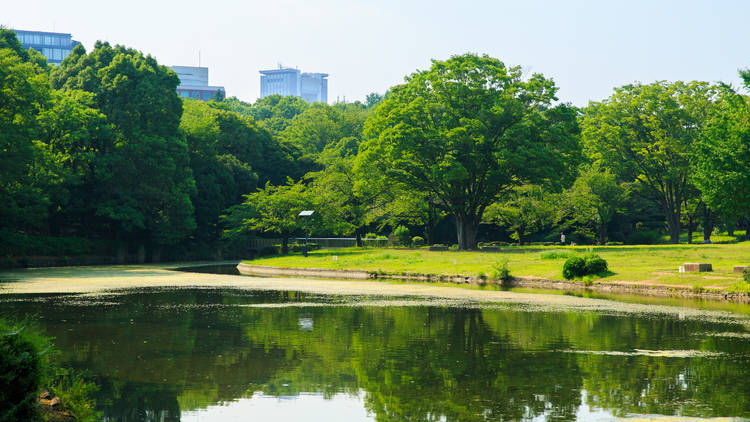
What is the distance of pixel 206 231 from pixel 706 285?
50610 millimetres

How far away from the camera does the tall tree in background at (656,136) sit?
6812 cm

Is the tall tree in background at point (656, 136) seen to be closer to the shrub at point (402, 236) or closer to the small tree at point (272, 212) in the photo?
the shrub at point (402, 236)

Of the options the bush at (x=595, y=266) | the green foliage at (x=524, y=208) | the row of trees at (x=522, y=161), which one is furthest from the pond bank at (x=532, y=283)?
the green foliage at (x=524, y=208)

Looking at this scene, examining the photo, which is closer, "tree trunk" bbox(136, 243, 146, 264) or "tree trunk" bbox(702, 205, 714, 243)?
"tree trunk" bbox(136, 243, 146, 264)

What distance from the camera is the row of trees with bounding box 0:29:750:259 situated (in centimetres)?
5200

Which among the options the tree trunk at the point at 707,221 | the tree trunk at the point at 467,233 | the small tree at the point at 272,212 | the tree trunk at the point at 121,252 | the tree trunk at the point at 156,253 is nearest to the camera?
the tree trunk at the point at 467,233

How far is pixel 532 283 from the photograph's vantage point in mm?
35375

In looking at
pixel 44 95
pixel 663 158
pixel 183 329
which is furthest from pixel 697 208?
pixel 183 329

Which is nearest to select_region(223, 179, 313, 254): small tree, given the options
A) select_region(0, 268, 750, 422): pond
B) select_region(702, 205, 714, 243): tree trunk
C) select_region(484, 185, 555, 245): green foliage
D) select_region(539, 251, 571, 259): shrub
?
select_region(484, 185, 555, 245): green foliage

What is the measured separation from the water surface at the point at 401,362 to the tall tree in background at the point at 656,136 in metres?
50.1

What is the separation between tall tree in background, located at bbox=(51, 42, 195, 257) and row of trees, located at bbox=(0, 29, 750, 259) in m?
0.14

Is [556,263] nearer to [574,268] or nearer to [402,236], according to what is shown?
[574,268]

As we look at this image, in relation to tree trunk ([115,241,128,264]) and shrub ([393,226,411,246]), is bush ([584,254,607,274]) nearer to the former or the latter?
shrub ([393,226,411,246])

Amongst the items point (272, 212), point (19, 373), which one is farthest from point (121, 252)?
point (19, 373)
